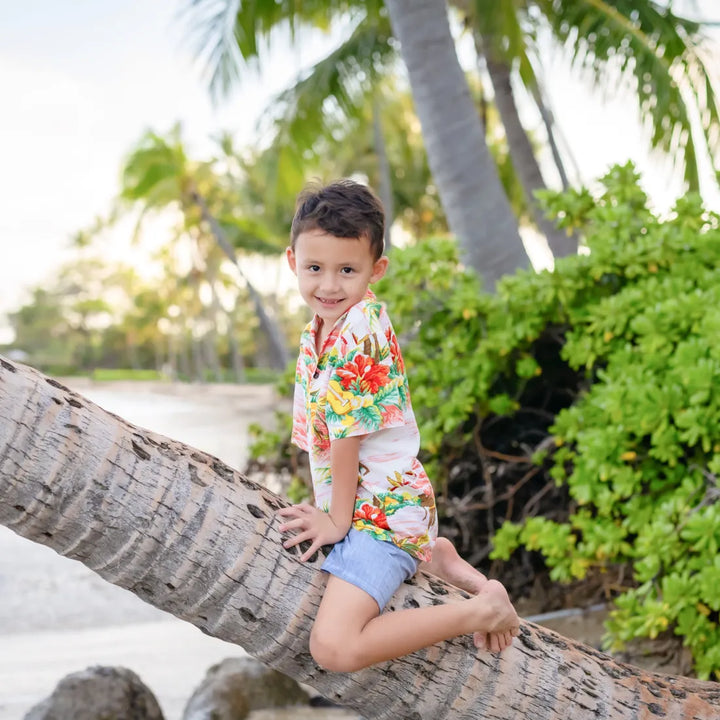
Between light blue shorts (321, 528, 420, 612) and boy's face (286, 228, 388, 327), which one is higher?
boy's face (286, 228, 388, 327)

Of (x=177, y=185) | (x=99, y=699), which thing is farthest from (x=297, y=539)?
(x=177, y=185)

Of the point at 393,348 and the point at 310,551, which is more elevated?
the point at 393,348

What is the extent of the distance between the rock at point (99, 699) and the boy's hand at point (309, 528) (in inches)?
87.8

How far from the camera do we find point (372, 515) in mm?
2059

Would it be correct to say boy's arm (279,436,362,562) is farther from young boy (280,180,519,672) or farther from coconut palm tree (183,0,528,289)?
coconut palm tree (183,0,528,289)

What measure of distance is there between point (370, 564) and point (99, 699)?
2.35 meters

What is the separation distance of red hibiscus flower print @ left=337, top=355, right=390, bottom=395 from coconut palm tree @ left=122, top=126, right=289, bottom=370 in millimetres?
26567

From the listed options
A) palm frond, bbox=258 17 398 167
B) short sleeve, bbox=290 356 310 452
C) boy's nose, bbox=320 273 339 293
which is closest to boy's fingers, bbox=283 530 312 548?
short sleeve, bbox=290 356 310 452

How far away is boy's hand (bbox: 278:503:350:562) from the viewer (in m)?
1.96

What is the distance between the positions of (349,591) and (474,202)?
4.21 meters

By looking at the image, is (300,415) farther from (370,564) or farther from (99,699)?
(99,699)

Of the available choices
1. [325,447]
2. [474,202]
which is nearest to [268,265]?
[474,202]

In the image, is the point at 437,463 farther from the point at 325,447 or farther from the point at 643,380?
the point at 325,447

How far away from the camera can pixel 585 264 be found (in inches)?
149
